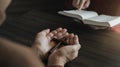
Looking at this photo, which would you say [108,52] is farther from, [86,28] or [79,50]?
[86,28]

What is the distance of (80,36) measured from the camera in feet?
4.82

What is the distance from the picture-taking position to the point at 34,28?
1591mm

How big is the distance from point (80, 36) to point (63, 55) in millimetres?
337

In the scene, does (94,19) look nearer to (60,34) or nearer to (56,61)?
(60,34)

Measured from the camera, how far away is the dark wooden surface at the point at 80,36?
1205 mm

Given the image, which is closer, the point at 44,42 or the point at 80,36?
the point at 44,42

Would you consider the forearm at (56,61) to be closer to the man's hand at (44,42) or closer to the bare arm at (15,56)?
the man's hand at (44,42)

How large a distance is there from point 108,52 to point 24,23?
662 millimetres

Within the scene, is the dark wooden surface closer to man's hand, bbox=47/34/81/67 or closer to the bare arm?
man's hand, bbox=47/34/81/67

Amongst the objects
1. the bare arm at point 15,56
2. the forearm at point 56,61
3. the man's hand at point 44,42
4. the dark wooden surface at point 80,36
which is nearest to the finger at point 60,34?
the man's hand at point 44,42

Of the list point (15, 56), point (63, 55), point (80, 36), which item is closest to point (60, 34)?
point (80, 36)

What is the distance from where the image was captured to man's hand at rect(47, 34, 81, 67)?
111 centimetres

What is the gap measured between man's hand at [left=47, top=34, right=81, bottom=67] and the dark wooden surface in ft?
0.10

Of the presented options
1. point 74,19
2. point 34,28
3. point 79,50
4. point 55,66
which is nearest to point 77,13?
point 74,19
